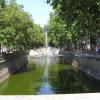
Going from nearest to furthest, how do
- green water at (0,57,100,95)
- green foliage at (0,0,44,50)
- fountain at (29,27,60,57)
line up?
green water at (0,57,100,95) → green foliage at (0,0,44,50) → fountain at (29,27,60,57)

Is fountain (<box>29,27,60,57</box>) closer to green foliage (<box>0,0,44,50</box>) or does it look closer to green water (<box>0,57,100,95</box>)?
green foliage (<box>0,0,44,50</box>)

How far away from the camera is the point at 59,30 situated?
96375mm

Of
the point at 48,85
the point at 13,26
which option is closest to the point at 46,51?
the point at 13,26

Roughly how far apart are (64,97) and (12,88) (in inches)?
1230

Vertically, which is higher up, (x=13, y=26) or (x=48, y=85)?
(x=13, y=26)

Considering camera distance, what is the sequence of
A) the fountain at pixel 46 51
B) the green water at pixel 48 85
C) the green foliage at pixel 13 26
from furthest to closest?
1. the fountain at pixel 46 51
2. the green foliage at pixel 13 26
3. the green water at pixel 48 85

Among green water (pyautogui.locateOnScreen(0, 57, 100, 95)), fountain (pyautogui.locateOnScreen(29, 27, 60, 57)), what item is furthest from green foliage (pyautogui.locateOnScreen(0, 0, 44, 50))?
fountain (pyautogui.locateOnScreen(29, 27, 60, 57))

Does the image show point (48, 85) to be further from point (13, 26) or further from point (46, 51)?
point (46, 51)

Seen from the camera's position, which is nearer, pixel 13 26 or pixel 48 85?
pixel 48 85

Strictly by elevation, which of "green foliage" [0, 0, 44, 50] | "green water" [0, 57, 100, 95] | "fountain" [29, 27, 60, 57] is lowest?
"green water" [0, 57, 100, 95]

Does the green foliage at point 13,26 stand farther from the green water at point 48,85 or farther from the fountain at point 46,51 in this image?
the fountain at point 46,51

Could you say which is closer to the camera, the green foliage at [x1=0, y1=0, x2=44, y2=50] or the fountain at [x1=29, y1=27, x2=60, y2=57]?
the green foliage at [x1=0, y1=0, x2=44, y2=50]

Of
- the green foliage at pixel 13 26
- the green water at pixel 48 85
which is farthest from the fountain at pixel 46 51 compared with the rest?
the green water at pixel 48 85

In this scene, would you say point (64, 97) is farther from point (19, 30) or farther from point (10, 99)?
point (19, 30)
